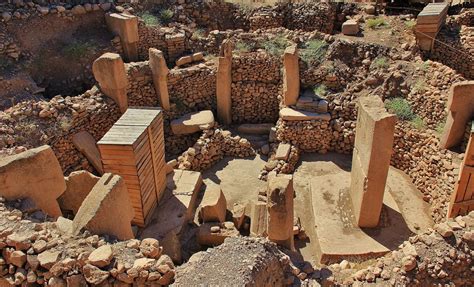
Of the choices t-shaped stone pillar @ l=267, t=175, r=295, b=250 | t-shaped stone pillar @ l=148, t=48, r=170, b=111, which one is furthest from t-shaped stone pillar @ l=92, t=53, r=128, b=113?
t-shaped stone pillar @ l=267, t=175, r=295, b=250

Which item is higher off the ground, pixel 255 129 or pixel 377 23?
pixel 377 23

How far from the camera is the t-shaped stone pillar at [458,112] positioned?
26.4 ft

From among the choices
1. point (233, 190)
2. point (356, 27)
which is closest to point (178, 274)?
point (233, 190)

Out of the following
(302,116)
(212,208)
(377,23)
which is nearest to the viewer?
(212,208)

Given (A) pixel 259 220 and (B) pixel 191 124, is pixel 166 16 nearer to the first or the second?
(B) pixel 191 124

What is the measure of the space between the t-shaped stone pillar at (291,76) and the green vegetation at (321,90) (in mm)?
593

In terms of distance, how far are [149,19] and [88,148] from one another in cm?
570

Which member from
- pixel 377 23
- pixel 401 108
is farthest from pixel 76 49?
pixel 377 23

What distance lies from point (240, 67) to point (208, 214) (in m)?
5.64

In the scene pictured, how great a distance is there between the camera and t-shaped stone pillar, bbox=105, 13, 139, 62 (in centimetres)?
1249

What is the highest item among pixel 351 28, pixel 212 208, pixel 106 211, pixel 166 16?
pixel 166 16

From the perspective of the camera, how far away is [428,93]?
992 centimetres

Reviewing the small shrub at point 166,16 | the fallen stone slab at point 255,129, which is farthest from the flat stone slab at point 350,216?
the small shrub at point 166,16

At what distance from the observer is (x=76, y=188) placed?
6.80m
